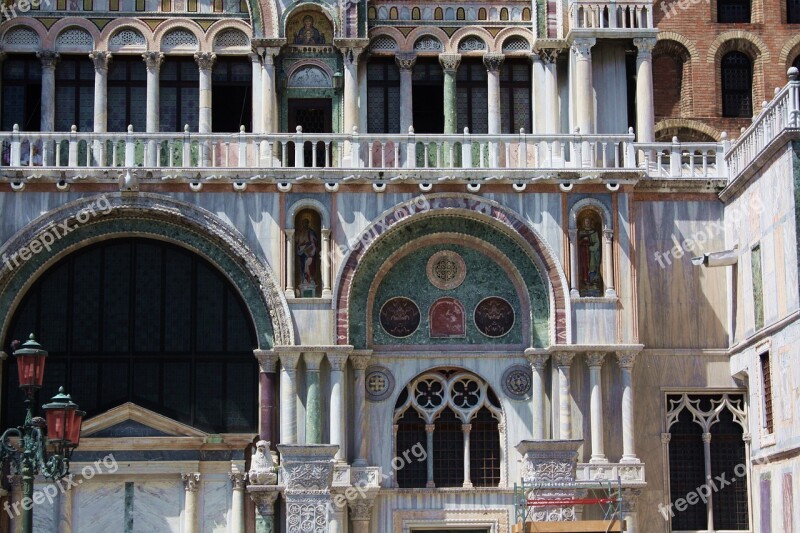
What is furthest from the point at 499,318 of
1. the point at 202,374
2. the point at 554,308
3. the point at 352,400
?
the point at 202,374

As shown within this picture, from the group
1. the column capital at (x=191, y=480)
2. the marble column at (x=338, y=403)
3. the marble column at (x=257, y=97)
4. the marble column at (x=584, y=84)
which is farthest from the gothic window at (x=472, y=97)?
the column capital at (x=191, y=480)

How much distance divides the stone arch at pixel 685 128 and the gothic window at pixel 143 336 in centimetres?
1187

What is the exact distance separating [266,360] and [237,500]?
2.72 meters

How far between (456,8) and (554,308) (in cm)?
765

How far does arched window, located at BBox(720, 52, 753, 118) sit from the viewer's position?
3931 centimetres

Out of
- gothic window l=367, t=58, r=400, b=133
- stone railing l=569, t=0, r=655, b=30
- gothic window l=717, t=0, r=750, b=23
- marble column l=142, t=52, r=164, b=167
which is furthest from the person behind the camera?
gothic window l=717, t=0, r=750, b=23

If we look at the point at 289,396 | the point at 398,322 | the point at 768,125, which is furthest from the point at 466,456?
the point at 768,125

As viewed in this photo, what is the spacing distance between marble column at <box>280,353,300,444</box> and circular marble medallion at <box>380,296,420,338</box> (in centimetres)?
211

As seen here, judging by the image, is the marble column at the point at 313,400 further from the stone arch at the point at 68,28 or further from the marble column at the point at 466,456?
the stone arch at the point at 68,28

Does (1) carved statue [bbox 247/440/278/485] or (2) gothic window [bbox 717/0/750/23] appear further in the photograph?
(2) gothic window [bbox 717/0/750/23]

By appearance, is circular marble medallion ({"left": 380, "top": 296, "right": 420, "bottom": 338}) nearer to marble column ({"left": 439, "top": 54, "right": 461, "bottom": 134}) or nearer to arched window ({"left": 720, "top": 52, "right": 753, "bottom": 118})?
marble column ({"left": 439, "top": 54, "right": 461, "bottom": 134})

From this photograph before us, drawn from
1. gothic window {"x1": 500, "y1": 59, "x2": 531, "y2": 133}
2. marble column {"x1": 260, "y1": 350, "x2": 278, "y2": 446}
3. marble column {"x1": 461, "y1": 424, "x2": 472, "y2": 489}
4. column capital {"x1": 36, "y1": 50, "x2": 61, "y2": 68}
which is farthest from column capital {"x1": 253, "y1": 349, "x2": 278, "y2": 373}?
column capital {"x1": 36, "y1": 50, "x2": 61, "y2": 68}

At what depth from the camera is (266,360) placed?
31719 millimetres

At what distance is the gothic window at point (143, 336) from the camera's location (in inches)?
1259
